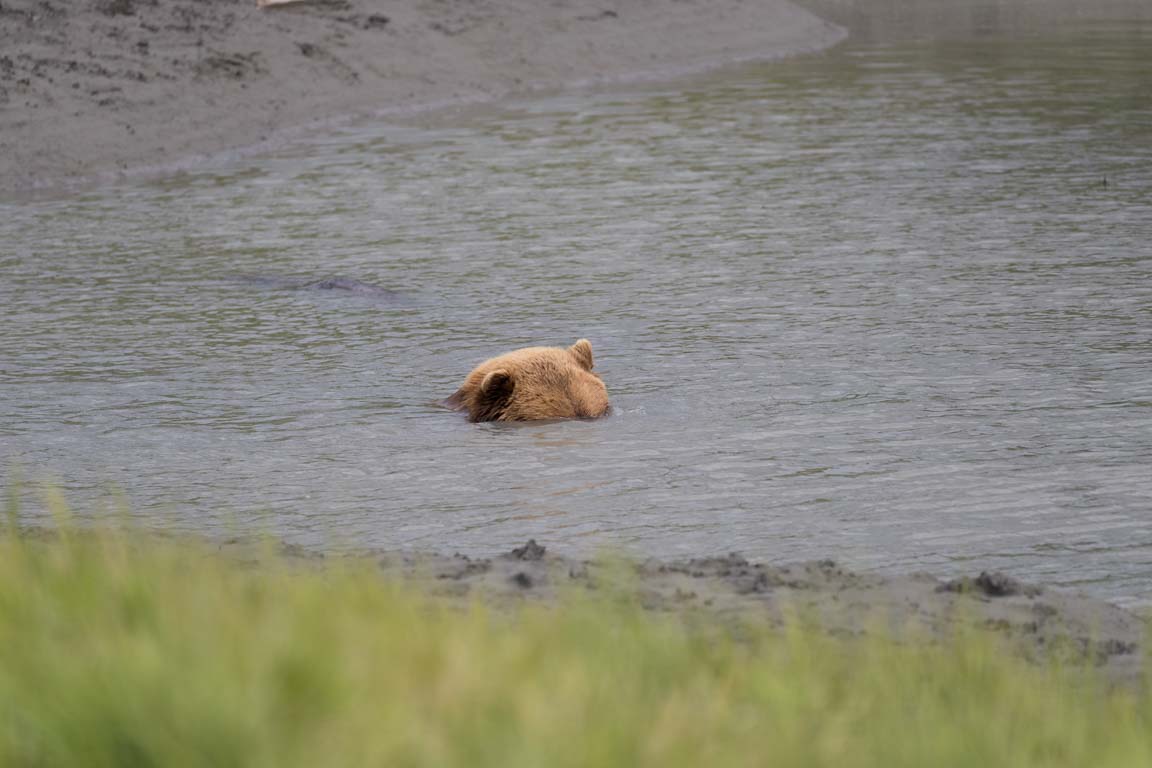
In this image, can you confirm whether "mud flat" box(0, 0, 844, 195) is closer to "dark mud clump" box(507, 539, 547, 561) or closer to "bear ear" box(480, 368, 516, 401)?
"bear ear" box(480, 368, 516, 401)

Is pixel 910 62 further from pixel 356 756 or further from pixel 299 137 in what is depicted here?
pixel 356 756

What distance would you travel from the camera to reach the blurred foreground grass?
2.82 meters

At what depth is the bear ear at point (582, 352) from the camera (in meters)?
9.51

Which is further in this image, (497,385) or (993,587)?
(497,385)

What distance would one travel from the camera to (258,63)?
2209cm

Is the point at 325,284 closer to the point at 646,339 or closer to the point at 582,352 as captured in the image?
the point at 646,339

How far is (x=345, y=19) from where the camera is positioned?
24.0m

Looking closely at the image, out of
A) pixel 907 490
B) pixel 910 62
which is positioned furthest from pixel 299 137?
pixel 907 490

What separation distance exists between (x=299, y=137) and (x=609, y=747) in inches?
747

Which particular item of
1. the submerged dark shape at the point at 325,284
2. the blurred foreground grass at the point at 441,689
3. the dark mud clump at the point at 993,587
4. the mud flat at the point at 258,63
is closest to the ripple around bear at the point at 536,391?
the submerged dark shape at the point at 325,284

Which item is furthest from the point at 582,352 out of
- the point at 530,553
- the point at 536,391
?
Answer: the point at 530,553

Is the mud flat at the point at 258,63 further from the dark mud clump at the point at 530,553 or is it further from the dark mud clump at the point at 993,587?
the dark mud clump at the point at 993,587

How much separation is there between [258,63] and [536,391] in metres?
14.2

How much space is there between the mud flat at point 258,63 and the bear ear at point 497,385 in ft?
34.1
